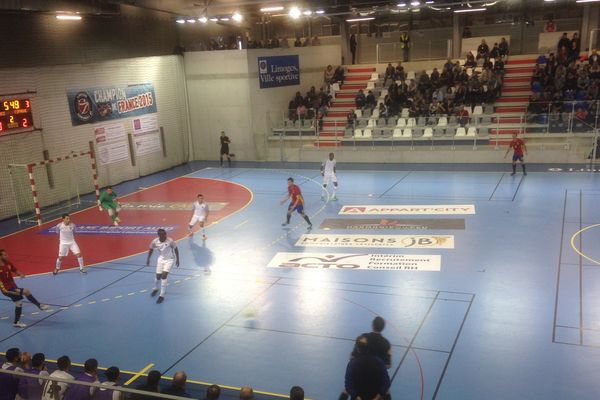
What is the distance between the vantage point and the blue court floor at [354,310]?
29.9 ft

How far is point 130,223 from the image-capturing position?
1917 centimetres

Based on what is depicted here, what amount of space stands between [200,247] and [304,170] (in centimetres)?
1170

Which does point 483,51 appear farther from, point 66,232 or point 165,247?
point 66,232

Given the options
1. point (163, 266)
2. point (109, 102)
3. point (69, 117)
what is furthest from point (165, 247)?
point (109, 102)

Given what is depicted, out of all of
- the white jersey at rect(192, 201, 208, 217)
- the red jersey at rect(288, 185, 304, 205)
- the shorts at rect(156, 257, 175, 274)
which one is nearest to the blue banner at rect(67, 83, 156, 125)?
the white jersey at rect(192, 201, 208, 217)

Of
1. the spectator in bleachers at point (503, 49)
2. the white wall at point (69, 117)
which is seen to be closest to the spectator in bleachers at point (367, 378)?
the white wall at point (69, 117)

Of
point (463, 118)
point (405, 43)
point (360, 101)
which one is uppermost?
point (405, 43)

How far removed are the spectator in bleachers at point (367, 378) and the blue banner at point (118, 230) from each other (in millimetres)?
12545

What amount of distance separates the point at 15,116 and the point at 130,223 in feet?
20.1

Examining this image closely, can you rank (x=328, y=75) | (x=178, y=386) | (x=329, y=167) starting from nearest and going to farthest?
1. (x=178, y=386)
2. (x=329, y=167)
3. (x=328, y=75)

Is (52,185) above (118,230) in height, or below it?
above

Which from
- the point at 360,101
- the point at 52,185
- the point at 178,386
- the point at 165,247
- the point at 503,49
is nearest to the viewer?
the point at 178,386

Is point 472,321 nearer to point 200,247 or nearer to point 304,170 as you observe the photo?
point 200,247

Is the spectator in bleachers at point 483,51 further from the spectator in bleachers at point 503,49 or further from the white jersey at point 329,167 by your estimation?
the white jersey at point 329,167
